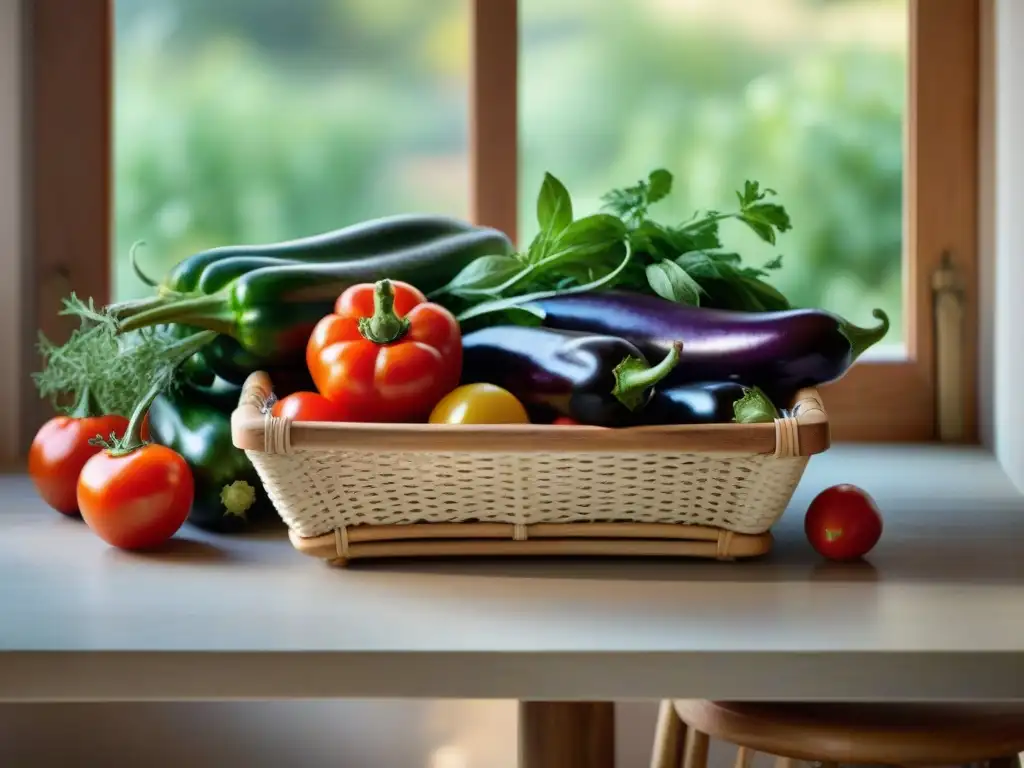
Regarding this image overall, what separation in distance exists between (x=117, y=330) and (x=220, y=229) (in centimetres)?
64

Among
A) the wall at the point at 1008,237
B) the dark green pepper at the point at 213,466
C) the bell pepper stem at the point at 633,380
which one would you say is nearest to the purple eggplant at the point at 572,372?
the bell pepper stem at the point at 633,380

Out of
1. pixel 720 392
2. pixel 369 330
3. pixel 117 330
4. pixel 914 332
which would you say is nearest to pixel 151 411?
pixel 117 330

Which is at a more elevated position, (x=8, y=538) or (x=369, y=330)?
(x=369, y=330)

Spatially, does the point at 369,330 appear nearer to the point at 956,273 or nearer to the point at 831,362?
the point at 831,362

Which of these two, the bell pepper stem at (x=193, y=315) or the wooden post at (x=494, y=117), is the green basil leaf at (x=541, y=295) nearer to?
the bell pepper stem at (x=193, y=315)

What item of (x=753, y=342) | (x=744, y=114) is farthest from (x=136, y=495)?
(x=744, y=114)

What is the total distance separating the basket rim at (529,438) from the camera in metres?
0.89

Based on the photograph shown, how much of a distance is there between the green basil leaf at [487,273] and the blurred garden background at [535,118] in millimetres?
519

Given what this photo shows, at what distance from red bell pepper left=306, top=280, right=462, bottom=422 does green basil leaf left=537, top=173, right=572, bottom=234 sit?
0.18 metres

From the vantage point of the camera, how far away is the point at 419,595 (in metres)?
0.88

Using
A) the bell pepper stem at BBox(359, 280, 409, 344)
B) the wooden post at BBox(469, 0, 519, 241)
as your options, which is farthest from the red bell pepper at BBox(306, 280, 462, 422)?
the wooden post at BBox(469, 0, 519, 241)

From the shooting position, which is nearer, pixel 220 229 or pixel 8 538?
pixel 8 538

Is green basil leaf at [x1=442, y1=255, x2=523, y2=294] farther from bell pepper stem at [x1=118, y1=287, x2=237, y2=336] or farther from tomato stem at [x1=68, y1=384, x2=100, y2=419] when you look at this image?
tomato stem at [x1=68, y1=384, x2=100, y2=419]

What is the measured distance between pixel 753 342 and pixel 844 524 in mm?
163
